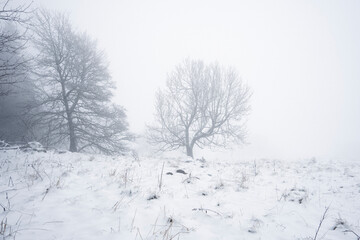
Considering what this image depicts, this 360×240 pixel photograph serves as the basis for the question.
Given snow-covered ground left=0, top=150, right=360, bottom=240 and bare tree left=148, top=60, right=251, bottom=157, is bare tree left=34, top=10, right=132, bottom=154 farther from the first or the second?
snow-covered ground left=0, top=150, right=360, bottom=240

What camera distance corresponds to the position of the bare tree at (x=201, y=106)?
13.2 m

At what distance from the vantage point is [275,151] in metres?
73.3

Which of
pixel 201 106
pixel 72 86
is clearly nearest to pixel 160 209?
pixel 201 106

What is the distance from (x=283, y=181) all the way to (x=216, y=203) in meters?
2.93

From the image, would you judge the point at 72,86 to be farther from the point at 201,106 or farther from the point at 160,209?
the point at 160,209

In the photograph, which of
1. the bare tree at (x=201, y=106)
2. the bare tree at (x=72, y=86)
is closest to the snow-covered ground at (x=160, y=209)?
the bare tree at (x=72, y=86)

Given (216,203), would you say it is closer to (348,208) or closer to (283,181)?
(348,208)

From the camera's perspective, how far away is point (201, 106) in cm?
1329

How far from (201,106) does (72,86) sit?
8218 mm

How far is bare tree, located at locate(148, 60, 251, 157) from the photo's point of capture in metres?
13.2

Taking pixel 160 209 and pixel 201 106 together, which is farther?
pixel 201 106

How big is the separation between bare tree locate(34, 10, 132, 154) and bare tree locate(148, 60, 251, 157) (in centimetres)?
332

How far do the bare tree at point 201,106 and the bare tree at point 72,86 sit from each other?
10.9 ft

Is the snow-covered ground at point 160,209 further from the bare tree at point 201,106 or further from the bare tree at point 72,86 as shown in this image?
the bare tree at point 201,106
